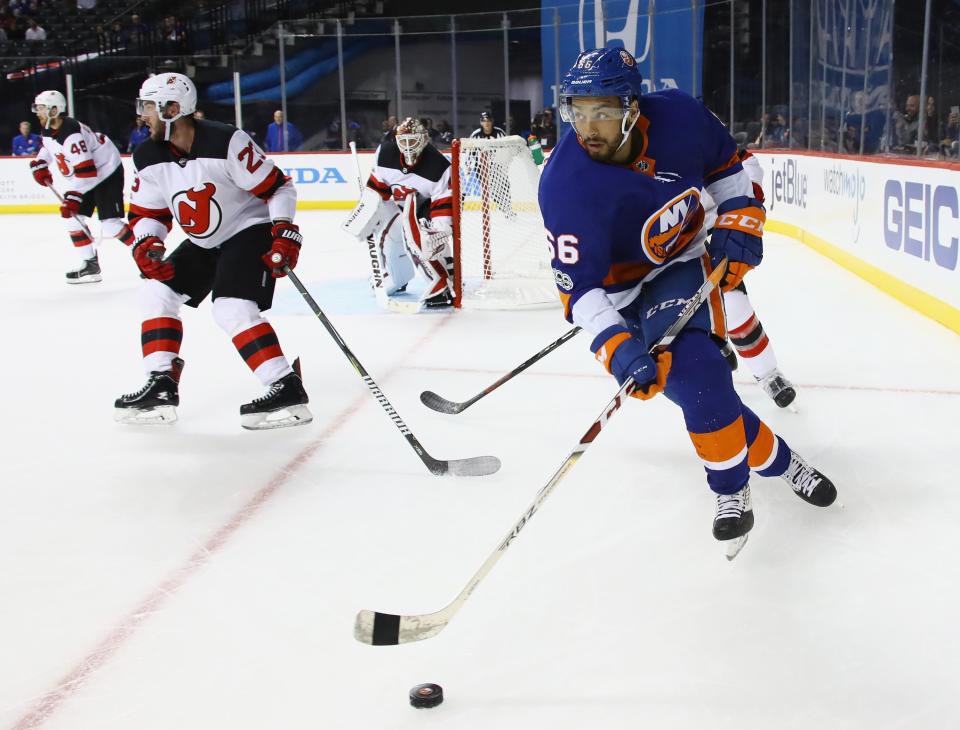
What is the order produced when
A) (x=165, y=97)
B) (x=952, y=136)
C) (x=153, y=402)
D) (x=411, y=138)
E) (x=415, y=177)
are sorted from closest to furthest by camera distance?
(x=165, y=97) < (x=153, y=402) < (x=952, y=136) < (x=411, y=138) < (x=415, y=177)

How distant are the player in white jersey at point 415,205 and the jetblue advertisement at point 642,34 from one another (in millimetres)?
5437

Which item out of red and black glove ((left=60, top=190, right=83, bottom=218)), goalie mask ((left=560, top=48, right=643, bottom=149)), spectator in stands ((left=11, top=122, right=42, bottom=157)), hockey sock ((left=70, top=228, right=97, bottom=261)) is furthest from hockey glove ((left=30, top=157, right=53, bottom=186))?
goalie mask ((left=560, top=48, right=643, bottom=149))

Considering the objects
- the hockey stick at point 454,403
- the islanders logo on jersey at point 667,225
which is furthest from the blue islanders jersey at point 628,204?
the hockey stick at point 454,403

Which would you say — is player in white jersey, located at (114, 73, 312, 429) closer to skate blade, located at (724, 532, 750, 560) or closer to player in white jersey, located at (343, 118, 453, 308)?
skate blade, located at (724, 532, 750, 560)

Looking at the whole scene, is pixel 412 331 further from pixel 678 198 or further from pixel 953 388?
pixel 678 198

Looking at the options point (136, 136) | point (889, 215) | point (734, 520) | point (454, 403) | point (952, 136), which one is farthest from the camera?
point (136, 136)

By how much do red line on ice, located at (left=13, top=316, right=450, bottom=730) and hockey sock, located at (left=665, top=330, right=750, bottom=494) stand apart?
104 centimetres

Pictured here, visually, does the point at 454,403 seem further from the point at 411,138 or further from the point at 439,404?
the point at 411,138

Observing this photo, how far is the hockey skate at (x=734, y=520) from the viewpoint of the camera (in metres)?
1.86

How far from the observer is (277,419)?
289cm

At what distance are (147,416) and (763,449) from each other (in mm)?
1903

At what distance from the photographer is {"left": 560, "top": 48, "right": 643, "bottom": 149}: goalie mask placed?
5.72 ft

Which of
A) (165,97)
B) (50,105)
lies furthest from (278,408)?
(50,105)

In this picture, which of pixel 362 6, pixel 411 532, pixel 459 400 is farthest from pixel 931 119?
pixel 362 6
